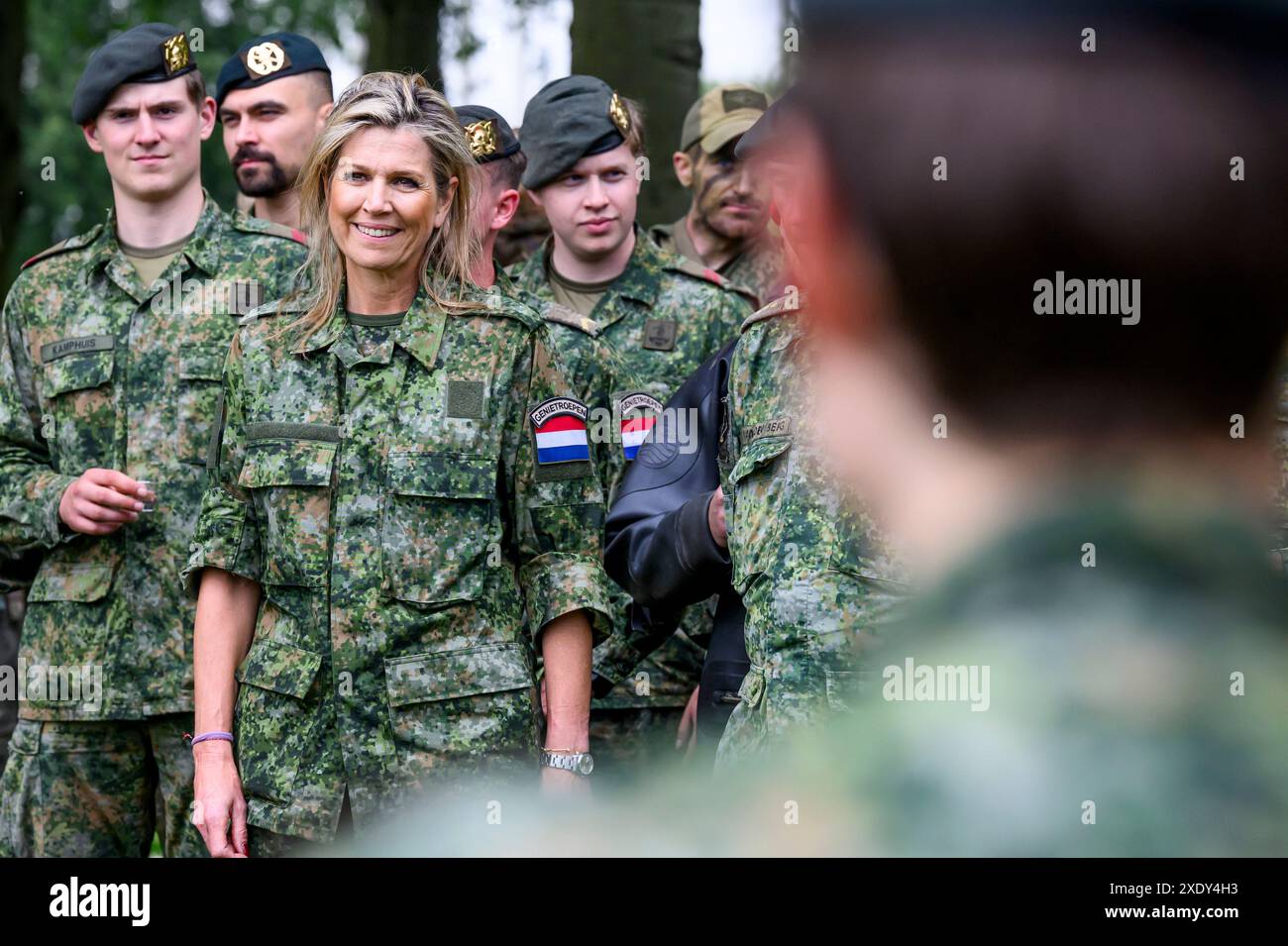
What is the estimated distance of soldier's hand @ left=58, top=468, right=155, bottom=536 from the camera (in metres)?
3.58

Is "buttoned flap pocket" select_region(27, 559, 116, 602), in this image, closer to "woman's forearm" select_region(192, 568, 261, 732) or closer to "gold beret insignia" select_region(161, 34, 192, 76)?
"woman's forearm" select_region(192, 568, 261, 732)

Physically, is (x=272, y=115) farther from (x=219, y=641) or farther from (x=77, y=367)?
(x=219, y=641)

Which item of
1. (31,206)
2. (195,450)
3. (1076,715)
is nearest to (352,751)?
(195,450)

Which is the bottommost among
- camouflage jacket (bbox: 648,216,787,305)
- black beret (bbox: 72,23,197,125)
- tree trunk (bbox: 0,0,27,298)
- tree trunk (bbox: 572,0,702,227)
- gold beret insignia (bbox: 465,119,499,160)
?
camouflage jacket (bbox: 648,216,787,305)

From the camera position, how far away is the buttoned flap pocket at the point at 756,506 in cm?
209

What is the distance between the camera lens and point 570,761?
2.98m

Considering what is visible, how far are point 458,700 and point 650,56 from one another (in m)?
3.92

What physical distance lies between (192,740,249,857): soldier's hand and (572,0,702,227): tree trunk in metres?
3.75

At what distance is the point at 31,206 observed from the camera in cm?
2012

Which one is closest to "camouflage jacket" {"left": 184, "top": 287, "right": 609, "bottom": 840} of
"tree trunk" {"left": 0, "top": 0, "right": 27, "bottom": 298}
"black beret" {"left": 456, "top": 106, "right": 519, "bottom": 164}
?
"black beret" {"left": 456, "top": 106, "right": 519, "bottom": 164}

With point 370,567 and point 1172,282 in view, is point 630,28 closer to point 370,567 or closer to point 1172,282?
point 370,567

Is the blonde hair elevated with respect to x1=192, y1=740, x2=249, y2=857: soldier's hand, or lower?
elevated

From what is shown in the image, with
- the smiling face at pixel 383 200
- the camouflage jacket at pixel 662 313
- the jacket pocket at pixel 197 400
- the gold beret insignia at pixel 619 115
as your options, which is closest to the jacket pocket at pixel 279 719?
the smiling face at pixel 383 200

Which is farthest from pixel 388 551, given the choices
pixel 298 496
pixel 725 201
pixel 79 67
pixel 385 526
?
pixel 79 67
